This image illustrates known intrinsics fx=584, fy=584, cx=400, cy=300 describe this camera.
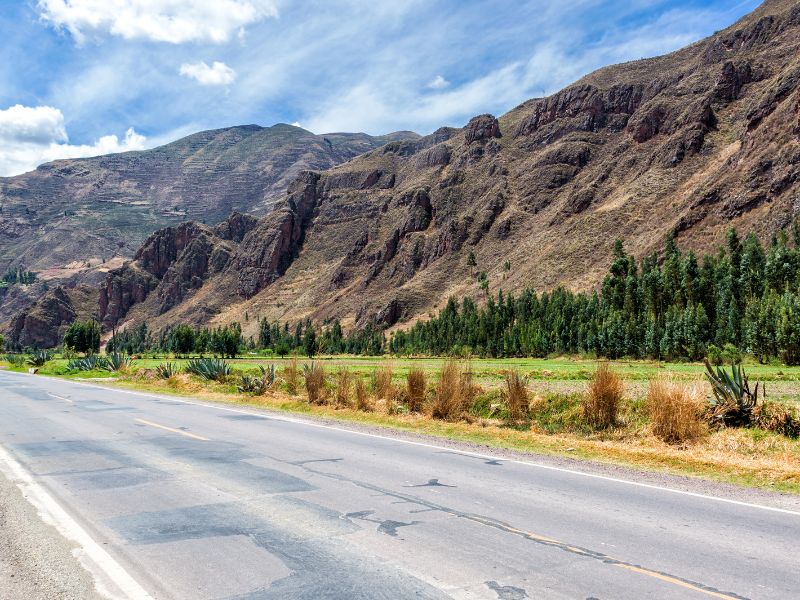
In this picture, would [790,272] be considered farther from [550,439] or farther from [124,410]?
[124,410]

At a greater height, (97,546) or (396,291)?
(396,291)

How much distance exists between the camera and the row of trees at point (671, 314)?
59.9 metres

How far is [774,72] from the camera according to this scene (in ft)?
454

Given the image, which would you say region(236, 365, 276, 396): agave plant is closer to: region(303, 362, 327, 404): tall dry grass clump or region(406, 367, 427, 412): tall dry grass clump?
region(303, 362, 327, 404): tall dry grass clump

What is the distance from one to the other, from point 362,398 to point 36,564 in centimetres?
1467

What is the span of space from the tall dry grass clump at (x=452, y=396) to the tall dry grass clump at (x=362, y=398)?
9.43ft

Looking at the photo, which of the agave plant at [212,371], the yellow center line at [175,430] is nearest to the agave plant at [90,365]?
the agave plant at [212,371]

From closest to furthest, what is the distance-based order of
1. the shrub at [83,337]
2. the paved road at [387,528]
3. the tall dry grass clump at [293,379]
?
the paved road at [387,528] < the tall dry grass clump at [293,379] < the shrub at [83,337]

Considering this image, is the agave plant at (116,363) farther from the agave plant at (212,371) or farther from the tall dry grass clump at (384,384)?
the tall dry grass clump at (384,384)

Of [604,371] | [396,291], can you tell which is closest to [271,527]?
[604,371]

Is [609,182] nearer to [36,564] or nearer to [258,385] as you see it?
[258,385]

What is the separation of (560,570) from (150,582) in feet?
12.2

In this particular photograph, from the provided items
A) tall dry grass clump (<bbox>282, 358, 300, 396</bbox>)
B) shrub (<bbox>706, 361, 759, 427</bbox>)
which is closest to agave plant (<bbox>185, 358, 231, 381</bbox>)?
tall dry grass clump (<bbox>282, 358, 300, 396</bbox>)

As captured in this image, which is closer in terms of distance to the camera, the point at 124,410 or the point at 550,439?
the point at 550,439
